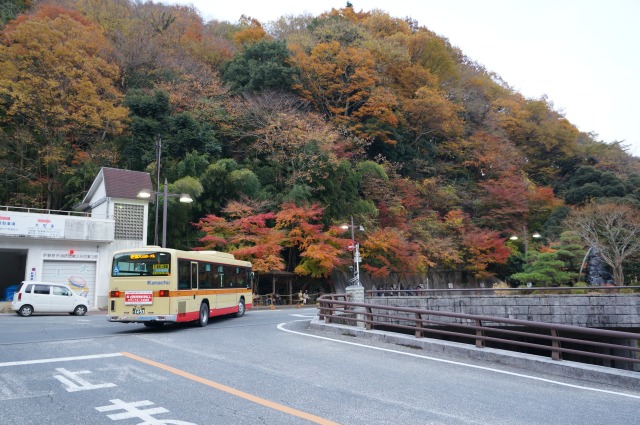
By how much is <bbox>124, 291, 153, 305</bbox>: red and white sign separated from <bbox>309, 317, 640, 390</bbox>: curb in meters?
6.59

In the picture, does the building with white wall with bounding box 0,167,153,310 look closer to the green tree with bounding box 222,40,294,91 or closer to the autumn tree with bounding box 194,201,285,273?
the autumn tree with bounding box 194,201,285,273

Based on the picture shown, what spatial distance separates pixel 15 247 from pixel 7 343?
1684cm

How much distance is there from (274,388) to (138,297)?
8515mm

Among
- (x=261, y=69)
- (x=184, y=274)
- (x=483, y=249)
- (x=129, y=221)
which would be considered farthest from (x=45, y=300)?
(x=483, y=249)

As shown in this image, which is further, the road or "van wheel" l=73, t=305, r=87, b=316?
"van wheel" l=73, t=305, r=87, b=316

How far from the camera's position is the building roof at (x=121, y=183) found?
28.7 m

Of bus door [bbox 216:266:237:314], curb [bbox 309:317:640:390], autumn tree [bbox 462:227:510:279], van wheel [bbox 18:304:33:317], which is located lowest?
curb [bbox 309:317:640:390]

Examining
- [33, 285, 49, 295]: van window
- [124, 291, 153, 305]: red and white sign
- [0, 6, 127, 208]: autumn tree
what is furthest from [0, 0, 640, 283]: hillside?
[124, 291, 153, 305]: red and white sign

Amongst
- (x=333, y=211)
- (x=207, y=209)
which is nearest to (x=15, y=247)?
(x=207, y=209)

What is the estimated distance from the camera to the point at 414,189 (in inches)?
1676

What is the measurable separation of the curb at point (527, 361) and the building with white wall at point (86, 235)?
67.6ft

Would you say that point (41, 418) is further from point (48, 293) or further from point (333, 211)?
point (333, 211)

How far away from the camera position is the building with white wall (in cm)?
2525

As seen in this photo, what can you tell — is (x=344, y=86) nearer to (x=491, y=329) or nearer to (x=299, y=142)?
(x=299, y=142)
